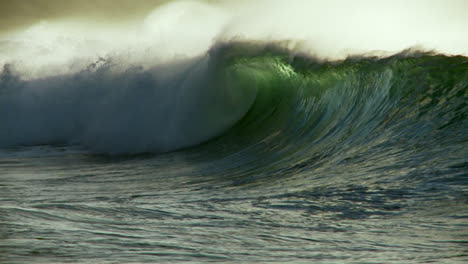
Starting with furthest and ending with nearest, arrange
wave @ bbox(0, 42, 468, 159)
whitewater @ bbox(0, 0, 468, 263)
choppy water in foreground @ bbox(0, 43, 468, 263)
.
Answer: wave @ bbox(0, 42, 468, 159) < whitewater @ bbox(0, 0, 468, 263) < choppy water in foreground @ bbox(0, 43, 468, 263)

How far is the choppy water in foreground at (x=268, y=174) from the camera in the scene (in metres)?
3.12

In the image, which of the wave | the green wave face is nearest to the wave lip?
the wave

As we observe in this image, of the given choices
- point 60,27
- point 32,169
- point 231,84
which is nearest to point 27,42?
point 60,27

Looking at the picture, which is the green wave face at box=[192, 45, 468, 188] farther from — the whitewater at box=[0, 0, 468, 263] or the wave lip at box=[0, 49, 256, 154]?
the wave lip at box=[0, 49, 256, 154]

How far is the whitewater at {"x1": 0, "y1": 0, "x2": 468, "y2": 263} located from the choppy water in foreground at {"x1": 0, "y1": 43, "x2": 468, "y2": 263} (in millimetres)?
20

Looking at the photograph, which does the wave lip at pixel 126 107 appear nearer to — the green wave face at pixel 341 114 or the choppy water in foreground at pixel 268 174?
the choppy water in foreground at pixel 268 174

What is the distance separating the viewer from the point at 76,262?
272 cm

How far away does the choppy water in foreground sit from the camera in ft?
10.2

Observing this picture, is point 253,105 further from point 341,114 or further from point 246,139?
point 341,114

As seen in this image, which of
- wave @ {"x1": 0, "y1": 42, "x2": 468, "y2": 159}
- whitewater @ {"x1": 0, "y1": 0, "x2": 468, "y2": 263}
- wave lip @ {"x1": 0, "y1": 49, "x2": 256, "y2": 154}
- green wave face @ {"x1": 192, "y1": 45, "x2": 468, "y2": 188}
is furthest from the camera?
wave lip @ {"x1": 0, "y1": 49, "x2": 256, "y2": 154}

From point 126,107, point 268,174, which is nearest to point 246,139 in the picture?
point 268,174

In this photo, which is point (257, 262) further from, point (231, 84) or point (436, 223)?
point (231, 84)

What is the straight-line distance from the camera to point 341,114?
7.79 m

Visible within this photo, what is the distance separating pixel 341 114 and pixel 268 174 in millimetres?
1996
